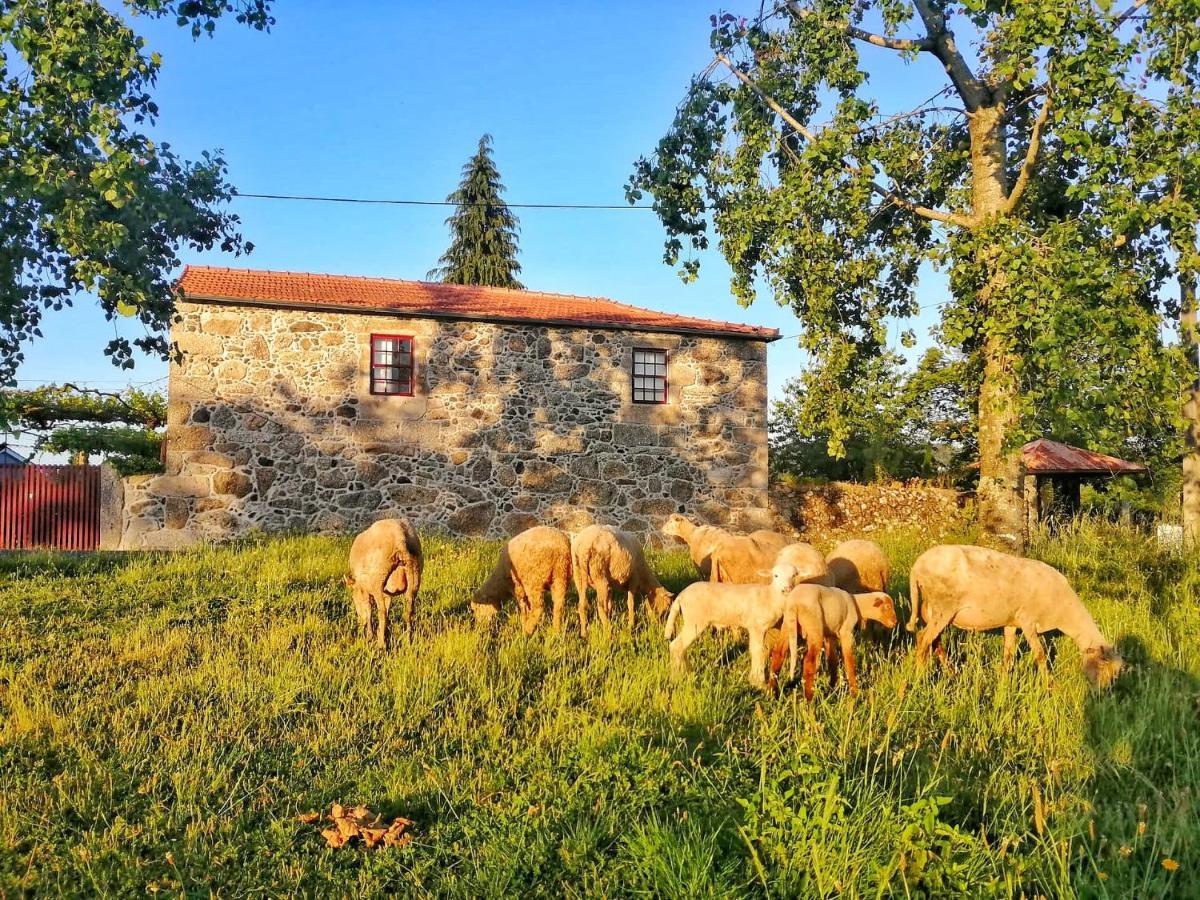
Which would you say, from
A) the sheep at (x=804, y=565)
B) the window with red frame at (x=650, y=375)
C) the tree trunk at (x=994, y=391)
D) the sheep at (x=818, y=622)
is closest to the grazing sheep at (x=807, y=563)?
the sheep at (x=804, y=565)

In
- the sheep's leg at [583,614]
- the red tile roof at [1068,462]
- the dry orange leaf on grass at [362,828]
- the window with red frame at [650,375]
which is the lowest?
the dry orange leaf on grass at [362,828]

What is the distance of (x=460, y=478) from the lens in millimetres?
17375

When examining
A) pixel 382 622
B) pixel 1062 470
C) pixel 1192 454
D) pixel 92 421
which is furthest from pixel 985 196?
pixel 92 421

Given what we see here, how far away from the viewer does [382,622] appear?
297 inches

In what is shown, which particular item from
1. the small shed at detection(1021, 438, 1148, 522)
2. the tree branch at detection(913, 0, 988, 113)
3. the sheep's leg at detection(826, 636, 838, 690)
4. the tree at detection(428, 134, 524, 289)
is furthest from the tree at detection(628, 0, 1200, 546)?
the tree at detection(428, 134, 524, 289)

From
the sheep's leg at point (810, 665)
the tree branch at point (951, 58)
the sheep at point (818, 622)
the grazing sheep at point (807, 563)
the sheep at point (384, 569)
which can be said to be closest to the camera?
the sheep's leg at point (810, 665)

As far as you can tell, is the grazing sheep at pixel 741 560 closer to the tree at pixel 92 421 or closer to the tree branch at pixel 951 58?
the tree branch at pixel 951 58

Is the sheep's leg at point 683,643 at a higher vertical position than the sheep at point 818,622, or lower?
lower

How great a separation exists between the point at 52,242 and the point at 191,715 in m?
6.07

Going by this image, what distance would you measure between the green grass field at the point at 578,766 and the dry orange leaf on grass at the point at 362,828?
80 mm

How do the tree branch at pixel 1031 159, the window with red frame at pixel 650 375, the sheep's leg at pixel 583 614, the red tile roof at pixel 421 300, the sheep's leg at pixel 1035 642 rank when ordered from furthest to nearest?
1. the window with red frame at pixel 650 375
2. the red tile roof at pixel 421 300
3. the tree branch at pixel 1031 159
4. the sheep's leg at pixel 583 614
5. the sheep's leg at pixel 1035 642

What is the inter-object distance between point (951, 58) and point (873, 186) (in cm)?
229

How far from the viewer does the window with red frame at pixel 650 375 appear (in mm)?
18609

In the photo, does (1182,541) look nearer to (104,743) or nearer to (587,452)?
(587,452)
